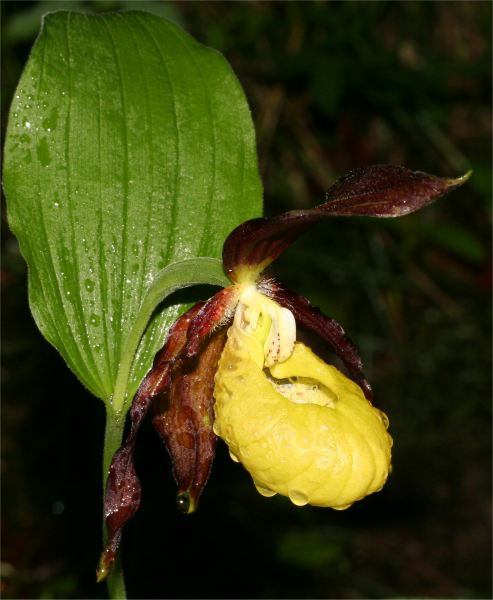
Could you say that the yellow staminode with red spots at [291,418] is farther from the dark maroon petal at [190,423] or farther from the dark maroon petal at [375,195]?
the dark maroon petal at [375,195]

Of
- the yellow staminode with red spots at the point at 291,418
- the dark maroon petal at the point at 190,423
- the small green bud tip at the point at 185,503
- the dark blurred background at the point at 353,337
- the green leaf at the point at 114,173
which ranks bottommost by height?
the dark blurred background at the point at 353,337

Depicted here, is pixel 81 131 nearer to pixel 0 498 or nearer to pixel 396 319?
pixel 0 498

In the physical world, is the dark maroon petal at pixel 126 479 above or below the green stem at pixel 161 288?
below

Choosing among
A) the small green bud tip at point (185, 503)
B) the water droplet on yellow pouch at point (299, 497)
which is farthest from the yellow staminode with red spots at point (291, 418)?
the small green bud tip at point (185, 503)

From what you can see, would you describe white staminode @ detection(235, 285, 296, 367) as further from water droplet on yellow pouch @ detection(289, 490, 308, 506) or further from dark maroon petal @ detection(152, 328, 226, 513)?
water droplet on yellow pouch @ detection(289, 490, 308, 506)

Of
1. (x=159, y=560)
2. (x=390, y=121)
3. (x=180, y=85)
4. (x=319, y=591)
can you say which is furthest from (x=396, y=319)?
(x=180, y=85)

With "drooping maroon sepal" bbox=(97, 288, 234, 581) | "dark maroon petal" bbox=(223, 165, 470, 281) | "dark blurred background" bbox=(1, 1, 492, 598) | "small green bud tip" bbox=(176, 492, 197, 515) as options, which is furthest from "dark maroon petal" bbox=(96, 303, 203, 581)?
"dark blurred background" bbox=(1, 1, 492, 598)
